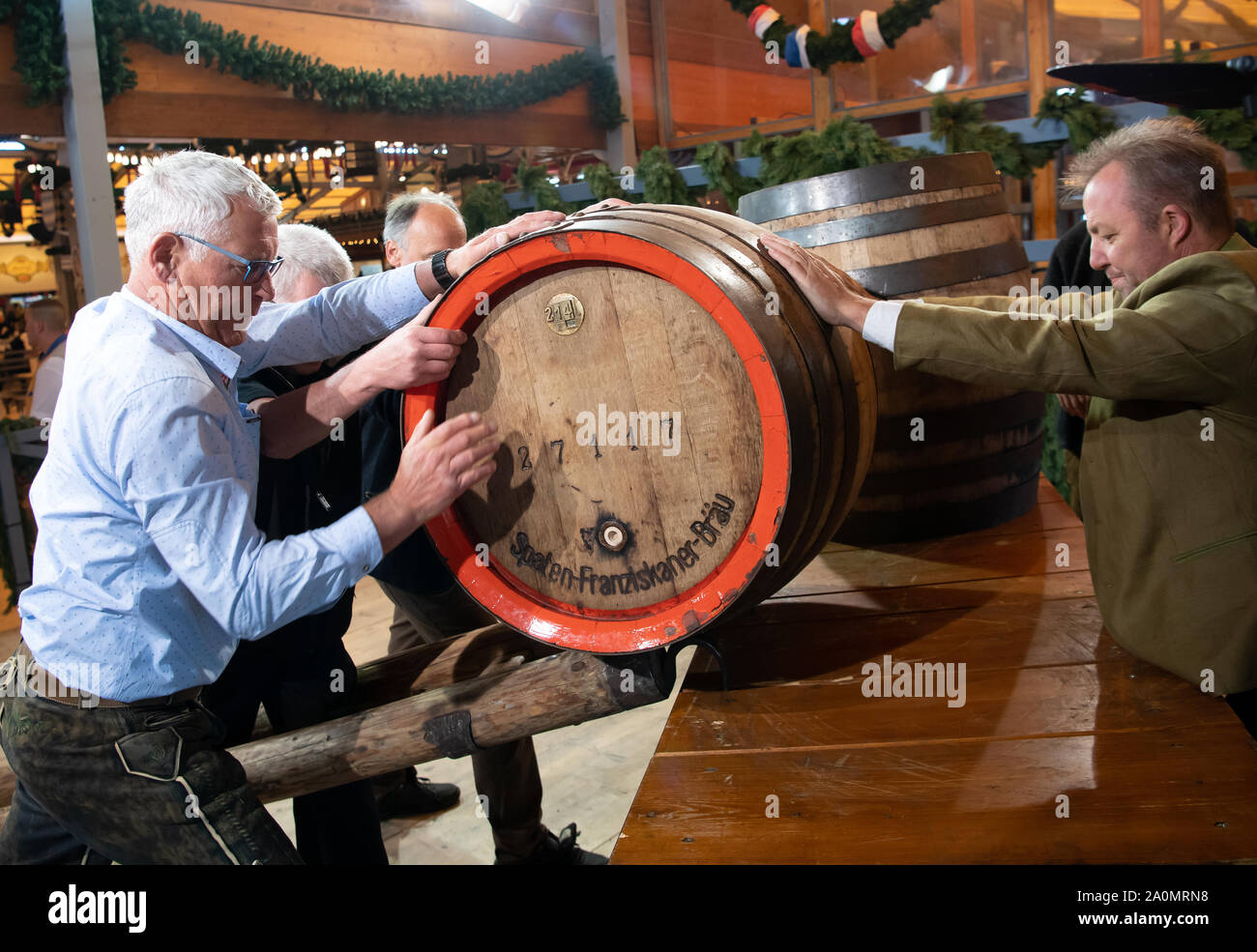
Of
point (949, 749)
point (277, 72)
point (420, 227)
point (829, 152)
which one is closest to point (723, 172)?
point (829, 152)

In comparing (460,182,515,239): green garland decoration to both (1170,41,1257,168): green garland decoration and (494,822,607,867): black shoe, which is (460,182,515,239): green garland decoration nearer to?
(1170,41,1257,168): green garland decoration

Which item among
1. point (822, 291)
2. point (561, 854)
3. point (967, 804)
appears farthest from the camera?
point (561, 854)

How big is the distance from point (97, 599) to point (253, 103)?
5263mm

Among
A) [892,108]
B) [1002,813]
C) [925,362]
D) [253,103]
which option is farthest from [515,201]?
[1002,813]

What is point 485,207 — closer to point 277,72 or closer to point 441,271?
point 277,72

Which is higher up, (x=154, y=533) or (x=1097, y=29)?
(x=1097, y=29)

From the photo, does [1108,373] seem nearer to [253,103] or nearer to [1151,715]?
[1151,715]

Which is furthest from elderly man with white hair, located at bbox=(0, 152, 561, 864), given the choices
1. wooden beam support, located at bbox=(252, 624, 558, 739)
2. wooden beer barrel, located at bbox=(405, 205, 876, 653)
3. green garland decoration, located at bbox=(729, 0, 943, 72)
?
green garland decoration, located at bbox=(729, 0, 943, 72)

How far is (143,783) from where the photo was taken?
1644 millimetres

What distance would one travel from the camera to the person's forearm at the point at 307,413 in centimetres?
194

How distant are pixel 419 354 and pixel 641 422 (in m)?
0.41

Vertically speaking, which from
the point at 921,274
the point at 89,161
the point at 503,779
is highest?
the point at 89,161

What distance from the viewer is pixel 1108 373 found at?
1.60 meters
